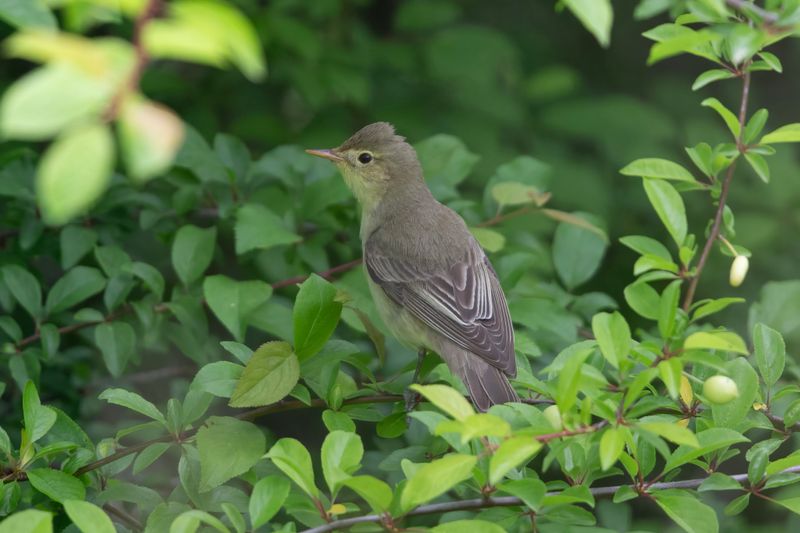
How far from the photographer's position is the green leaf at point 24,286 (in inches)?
125

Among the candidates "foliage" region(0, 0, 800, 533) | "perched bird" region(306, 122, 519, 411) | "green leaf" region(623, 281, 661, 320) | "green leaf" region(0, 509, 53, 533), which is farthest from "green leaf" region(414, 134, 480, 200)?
"green leaf" region(0, 509, 53, 533)

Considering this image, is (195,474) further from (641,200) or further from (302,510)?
(641,200)

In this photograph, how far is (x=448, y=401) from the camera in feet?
6.26

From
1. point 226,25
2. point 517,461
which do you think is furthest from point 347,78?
point 226,25

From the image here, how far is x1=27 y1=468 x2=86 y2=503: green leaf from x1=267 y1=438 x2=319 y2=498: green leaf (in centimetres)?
54

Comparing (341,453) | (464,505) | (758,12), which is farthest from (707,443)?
(758,12)

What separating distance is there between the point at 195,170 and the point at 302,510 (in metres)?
1.75

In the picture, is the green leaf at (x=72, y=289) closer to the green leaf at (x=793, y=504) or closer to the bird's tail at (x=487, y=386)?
the bird's tail at (x=487, y=386)

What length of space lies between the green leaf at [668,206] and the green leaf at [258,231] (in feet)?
3.95

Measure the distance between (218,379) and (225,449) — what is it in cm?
19

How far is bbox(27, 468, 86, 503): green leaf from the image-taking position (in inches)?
92.0

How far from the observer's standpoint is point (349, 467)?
2.14m

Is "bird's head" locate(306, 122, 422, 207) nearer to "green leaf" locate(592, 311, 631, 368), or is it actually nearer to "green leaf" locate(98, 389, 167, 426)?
"green leaf" locate(98, 389, 167, 426)

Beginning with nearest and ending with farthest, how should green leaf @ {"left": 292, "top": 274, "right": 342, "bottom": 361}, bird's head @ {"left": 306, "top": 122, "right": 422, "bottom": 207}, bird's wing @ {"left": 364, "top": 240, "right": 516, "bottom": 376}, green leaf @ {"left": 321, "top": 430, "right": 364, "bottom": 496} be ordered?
1. green leaf @ {"left": 321, "top": 430, "right": 364, "bottom": 496}
2. green leaf @ {"left": 292, "top": 274, "right": 342, "bottom": 361}
3. bird's wing @ {"left": 364, "top": 240, "right": 516, "bottom": 376}
4. bird's head @ {"left": 306, "top": 122, "right": 422, "bottom": 207}
